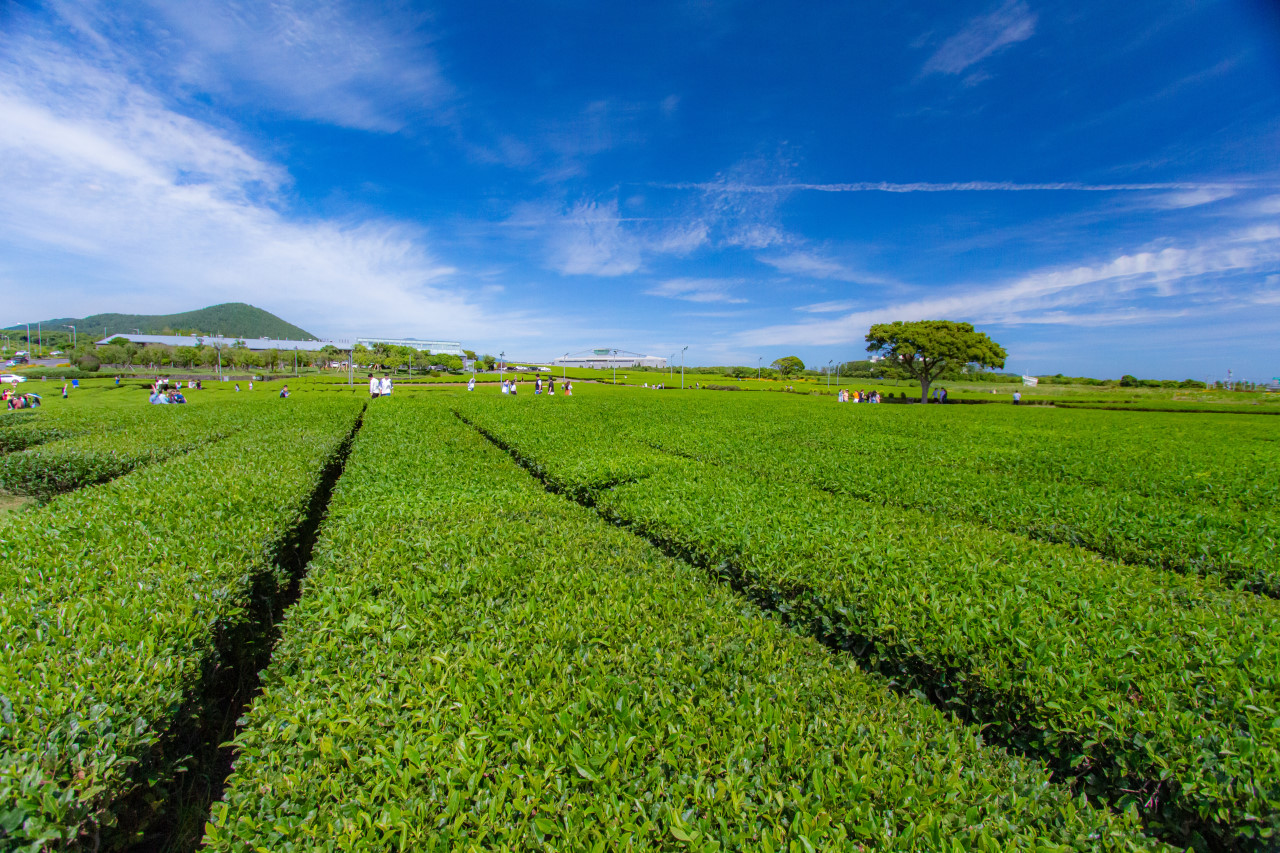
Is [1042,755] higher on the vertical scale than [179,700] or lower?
lower

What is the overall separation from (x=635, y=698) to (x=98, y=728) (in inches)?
108

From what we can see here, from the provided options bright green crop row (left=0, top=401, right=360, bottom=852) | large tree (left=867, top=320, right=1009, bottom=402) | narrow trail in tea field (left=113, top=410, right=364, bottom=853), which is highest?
large tree (left=867, top=320, right=1009, bottom=402)

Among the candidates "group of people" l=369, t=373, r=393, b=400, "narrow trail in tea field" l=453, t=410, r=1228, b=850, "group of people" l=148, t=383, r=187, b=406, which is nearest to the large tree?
"group of people" l=369, t=373, r=393, b=400

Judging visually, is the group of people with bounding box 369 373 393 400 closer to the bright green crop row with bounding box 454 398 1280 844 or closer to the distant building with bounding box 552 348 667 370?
the bright green crop row with bounding box 454 398 1280 844

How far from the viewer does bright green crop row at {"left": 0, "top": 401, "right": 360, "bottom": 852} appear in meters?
2.34

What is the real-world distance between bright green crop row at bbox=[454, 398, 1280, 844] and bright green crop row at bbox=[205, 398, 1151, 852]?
52cm

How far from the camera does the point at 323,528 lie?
6004 mm

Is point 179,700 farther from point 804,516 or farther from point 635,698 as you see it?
point 804,516

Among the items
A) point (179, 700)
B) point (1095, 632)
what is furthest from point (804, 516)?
point (179, 700)

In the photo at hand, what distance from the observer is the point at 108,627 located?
3.30 metres

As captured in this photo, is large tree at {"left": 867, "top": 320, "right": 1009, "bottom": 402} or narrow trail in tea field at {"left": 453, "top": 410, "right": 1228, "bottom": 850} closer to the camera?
narrow trail in tea field at {"left": 453, "top": 410, "right": 1228, "bottom": 850}

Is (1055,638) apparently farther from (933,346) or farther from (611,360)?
(611,360)

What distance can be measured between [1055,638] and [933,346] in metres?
57.5

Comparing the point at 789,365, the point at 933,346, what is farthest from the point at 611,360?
the point at 933,346
